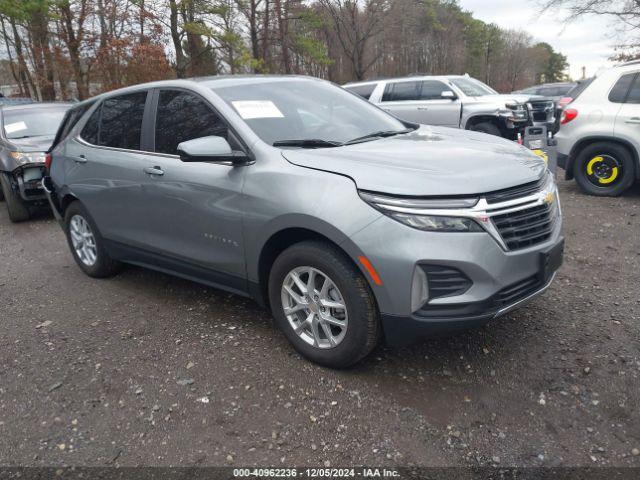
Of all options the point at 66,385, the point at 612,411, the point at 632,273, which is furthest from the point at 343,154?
the point at 632,273

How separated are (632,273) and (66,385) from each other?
4328 mm

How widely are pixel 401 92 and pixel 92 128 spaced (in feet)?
28.1

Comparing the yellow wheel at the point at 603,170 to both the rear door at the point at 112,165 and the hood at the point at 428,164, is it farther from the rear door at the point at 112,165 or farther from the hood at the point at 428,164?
the rear door at the point at 112,165

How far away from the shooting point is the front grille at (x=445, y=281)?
8.38ft

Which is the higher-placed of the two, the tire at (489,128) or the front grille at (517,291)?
the front grille at (517,291)

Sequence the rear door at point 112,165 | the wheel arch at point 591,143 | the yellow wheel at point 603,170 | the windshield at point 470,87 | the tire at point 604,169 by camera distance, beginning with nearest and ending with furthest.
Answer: the rear door at point 112,165
the wheel arch at point 591,143
the tire at point 604,169
the yellow wheel at point 603,170
the windshield at point 470,87

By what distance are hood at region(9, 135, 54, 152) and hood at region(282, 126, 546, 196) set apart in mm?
6000

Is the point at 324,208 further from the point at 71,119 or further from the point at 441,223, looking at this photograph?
the point at 71,119

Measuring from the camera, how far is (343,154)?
9.95ft

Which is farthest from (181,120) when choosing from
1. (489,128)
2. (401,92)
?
(401,92)

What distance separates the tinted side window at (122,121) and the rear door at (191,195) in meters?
0.24

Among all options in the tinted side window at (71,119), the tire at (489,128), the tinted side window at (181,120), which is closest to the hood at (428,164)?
the tinted side window at (181,120)

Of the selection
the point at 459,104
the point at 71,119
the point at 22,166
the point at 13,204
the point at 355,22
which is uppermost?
the point at 355,22

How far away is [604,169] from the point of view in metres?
7.02
